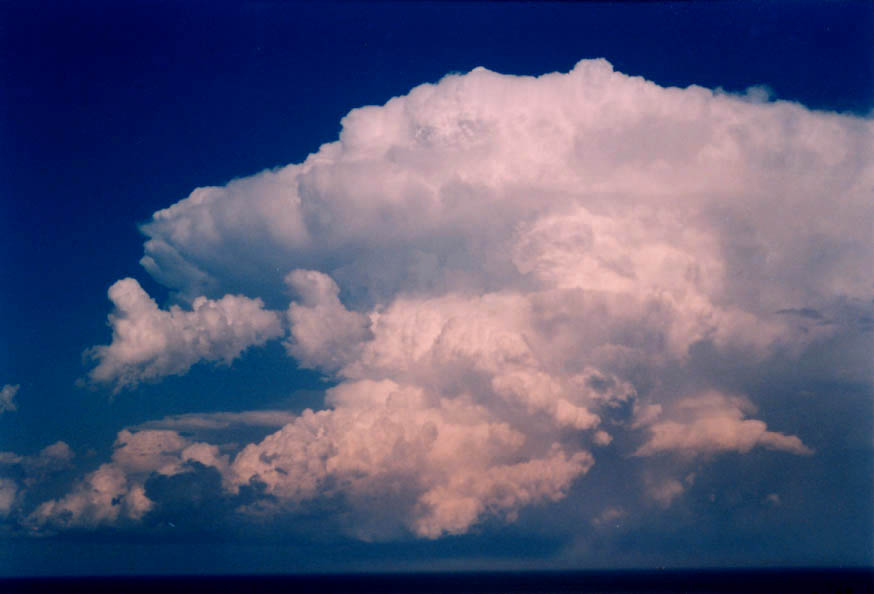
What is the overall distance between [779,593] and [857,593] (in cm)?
2723

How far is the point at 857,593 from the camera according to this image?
548 ft

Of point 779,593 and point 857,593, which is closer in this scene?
point 857,593

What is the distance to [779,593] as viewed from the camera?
19212 cm
